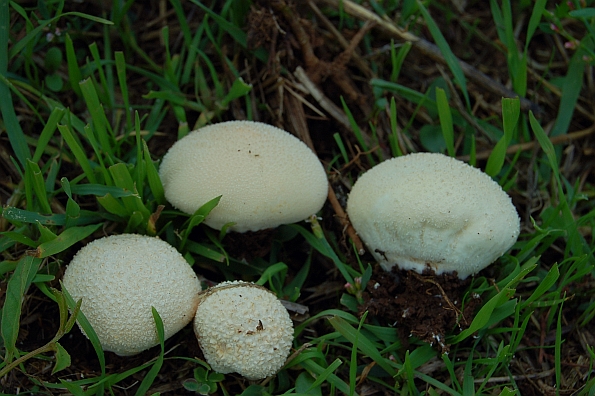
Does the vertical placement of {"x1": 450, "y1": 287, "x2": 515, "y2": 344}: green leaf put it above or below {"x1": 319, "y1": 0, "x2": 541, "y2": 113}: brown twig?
below

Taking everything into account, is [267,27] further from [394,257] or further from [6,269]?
[6,269]

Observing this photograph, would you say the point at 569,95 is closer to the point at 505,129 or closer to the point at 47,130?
the point at 505,129

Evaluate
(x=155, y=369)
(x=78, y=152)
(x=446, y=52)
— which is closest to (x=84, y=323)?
(x=155, y=369)

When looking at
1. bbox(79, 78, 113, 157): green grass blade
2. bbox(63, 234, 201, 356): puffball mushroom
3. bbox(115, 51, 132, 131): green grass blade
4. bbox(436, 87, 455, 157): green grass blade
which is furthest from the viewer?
bbox(436, 87, 455, 157): green grass blade

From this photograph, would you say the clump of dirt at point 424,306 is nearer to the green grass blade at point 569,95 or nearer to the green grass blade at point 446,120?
the green grass blade at point 446,120

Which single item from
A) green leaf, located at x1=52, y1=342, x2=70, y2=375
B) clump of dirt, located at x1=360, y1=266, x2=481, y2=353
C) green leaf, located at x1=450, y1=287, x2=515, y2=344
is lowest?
clump of dirt, located at x1=360, y1=266, x2=481, y2=353

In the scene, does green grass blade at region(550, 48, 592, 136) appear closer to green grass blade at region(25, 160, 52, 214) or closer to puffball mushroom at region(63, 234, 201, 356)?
puffball mushroom at region(63, 234, 201, 356)

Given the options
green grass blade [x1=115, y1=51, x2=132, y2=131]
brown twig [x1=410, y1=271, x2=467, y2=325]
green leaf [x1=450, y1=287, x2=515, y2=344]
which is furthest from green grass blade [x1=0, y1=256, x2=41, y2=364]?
green leaf [x1=450, y1=287, x2=515, y2=344]
